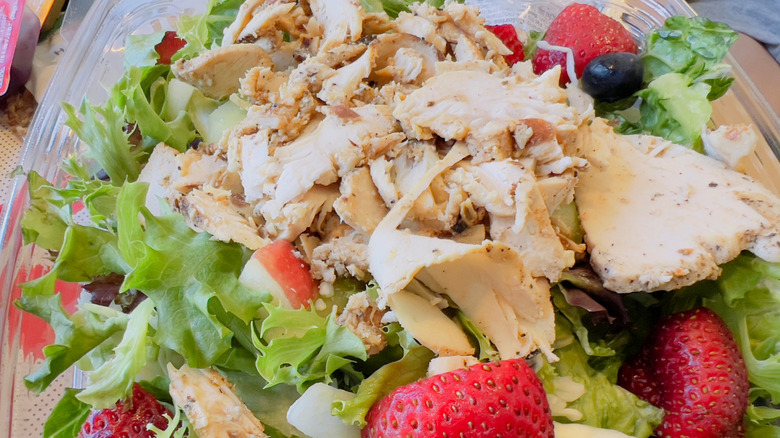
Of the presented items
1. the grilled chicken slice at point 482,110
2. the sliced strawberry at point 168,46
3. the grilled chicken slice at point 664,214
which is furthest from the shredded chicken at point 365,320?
the sliced strawberry at point 168,46

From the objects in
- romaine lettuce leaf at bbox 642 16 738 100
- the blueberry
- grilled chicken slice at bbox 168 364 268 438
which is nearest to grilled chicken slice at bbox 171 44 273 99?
grilled chicken slice at bbox 168 364 268 438

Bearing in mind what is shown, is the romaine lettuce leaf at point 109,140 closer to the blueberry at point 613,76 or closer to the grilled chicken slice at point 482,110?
the grilled chicken slice at point 482,110

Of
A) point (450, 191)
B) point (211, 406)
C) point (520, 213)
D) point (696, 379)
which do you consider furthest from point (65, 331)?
point (696, 379)

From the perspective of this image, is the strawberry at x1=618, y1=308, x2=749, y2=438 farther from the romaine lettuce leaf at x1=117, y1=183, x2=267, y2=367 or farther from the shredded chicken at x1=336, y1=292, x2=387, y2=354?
the romaine lettuce leaf at x1=117, y1=183, x2=267, y2=367

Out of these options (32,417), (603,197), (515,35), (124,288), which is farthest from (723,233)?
(32,417)

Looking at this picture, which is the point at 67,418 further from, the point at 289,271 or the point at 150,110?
the point at 150,110
